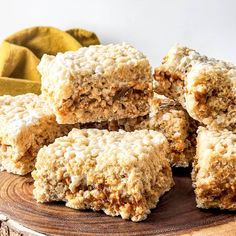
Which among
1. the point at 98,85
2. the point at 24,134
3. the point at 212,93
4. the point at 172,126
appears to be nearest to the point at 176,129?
the point at 172,126

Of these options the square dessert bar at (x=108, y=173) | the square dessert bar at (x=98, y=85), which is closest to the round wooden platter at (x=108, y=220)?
the square dessert bar at (x=108, y=173)

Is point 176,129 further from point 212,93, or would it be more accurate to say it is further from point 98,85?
point 98,85

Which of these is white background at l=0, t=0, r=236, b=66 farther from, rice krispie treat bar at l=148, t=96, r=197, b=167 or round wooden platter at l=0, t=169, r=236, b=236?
round wooden platter at l=0, t=169, r=236, b=236

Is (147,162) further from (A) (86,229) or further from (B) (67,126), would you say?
(B) (67,126)

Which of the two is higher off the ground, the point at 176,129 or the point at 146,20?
the point at 176,129

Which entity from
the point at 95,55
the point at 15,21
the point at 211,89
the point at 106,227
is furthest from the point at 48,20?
Result: the point at 106,227

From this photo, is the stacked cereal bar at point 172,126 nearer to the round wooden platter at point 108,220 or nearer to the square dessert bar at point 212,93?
the square dessert bar at point 212,93
